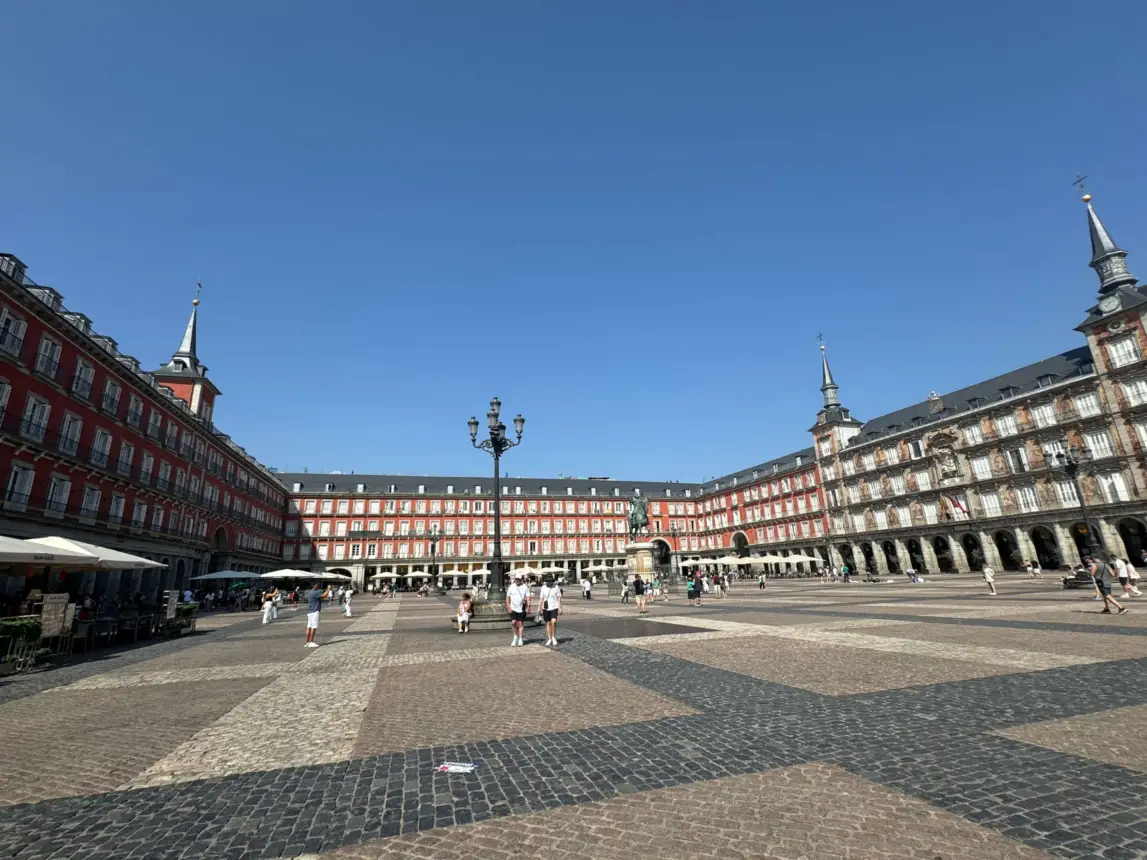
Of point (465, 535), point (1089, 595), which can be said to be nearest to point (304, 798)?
point (1089, 595)

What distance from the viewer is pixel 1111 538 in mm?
35625

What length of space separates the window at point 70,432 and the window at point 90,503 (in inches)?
91.3

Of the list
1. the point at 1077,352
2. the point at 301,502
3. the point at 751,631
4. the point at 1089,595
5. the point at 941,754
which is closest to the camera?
the point at 941,754

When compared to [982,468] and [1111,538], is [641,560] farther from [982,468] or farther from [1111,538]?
[982,468]

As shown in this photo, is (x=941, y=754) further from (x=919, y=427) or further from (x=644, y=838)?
(x=919, y=427)

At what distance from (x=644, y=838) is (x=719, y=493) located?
7950cm

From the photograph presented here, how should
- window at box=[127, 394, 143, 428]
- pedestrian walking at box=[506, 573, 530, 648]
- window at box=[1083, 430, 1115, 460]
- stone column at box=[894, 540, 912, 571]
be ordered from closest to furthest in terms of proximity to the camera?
pedestrian walking at box=[506, 573, 530, 648], window at box=[127, 394, 143, 428], window at box=[1083, 430, 1115, 460], stone column at box=[894, 540, 912, 571]

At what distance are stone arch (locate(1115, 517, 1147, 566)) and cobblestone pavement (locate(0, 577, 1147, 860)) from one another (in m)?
36.1

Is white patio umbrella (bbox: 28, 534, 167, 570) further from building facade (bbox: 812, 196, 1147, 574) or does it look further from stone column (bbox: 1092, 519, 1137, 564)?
stone column (bbox: 1092, 519, 1137, 564)

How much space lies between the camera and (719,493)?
79.8 meters

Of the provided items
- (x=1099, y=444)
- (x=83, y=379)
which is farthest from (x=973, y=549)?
(x=83, y=379)

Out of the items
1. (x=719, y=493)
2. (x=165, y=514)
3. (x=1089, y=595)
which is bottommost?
(x=1089, y=595)

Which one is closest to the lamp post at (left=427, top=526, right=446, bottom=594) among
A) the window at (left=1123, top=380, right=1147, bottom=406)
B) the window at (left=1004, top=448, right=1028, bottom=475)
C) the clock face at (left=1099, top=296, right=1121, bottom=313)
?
the window at (left=1004, top=448, right=1028, bottom=475)

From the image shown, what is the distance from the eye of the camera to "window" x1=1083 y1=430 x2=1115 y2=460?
118ft
